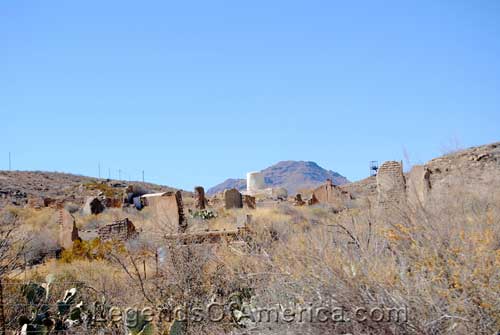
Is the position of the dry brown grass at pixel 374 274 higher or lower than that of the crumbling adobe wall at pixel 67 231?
lower

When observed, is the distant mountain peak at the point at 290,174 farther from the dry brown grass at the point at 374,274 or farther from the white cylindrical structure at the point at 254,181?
the dry brown grass at the point at 374,274

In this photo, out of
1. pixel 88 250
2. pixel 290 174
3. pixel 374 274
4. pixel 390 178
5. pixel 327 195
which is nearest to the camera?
pixel 374 274

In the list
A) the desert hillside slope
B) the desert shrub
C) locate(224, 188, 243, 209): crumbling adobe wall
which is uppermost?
the desert hillside slope

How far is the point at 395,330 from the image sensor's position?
6.24 metres

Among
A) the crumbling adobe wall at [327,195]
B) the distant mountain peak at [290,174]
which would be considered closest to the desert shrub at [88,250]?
the crumbling adobe wall at [327,195]

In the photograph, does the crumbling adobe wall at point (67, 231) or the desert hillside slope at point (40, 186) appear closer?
the crumbling adobe wall at point (67, 231)

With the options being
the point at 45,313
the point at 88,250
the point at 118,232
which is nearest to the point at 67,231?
the point at 118,232

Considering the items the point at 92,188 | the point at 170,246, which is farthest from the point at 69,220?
the point at 92,188

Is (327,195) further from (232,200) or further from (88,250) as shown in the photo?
(88,250)

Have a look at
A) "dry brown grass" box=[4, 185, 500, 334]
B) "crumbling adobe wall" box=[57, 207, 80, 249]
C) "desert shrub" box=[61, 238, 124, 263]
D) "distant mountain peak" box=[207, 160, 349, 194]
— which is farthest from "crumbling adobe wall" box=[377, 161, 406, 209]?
"distant mountain peak" box=[207, 160, 349, 194]

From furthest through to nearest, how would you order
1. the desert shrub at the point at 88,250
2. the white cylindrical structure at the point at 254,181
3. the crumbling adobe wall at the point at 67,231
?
the white cylindrical structure at the point at 254,181, the crumbling adobe wall at the point at 67,231, the desert shrub at the point at 88,250

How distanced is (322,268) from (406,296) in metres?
0.96

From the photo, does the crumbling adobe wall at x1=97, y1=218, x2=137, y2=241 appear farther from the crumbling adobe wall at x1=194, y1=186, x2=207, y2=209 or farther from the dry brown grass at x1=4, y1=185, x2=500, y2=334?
the crumbling adobe wall at x1=194, y1=186, x2=207, y2=209

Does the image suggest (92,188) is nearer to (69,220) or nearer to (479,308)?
(69,220)
